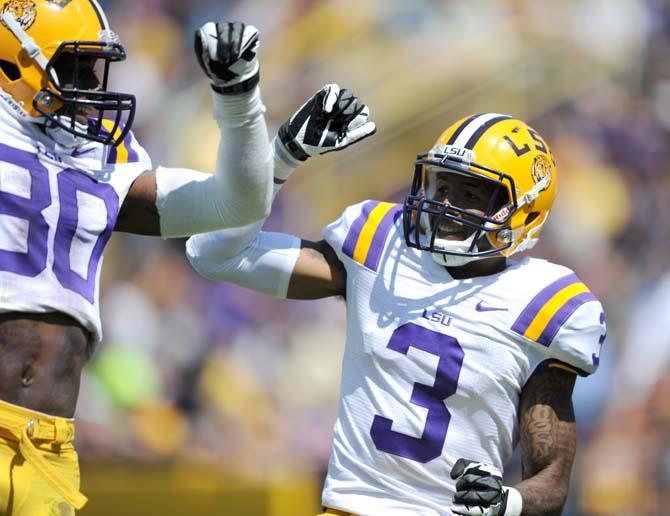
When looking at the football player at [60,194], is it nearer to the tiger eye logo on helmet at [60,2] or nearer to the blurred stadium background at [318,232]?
the tiger eye logo on helmet at [60,2]

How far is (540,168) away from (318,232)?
369cm

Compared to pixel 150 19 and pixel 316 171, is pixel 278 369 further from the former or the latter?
pixel 150 19

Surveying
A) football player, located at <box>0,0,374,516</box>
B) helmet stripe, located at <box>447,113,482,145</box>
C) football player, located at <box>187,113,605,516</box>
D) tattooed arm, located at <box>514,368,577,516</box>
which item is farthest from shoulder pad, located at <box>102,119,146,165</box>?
tattooed arm, located at <box>514,368,577,516</box>

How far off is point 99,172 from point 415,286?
34.3 inches

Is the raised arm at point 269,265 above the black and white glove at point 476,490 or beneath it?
above

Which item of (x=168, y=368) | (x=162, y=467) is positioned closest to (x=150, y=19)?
(x=168, y=368)

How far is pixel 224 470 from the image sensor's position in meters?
6.04

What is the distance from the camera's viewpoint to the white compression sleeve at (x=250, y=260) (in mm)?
3178

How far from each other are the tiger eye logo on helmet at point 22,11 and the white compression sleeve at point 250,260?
75 cm

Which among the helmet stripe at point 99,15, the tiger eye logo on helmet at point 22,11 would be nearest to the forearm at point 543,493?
the helmet stripe at point 99,15

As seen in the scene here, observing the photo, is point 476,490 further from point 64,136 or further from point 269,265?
point 64,136

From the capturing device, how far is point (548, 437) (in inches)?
118

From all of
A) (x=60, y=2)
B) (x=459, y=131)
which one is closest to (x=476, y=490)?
(x=459, y=131)

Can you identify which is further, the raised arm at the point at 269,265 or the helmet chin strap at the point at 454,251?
the raised arm at the point at 269,265
